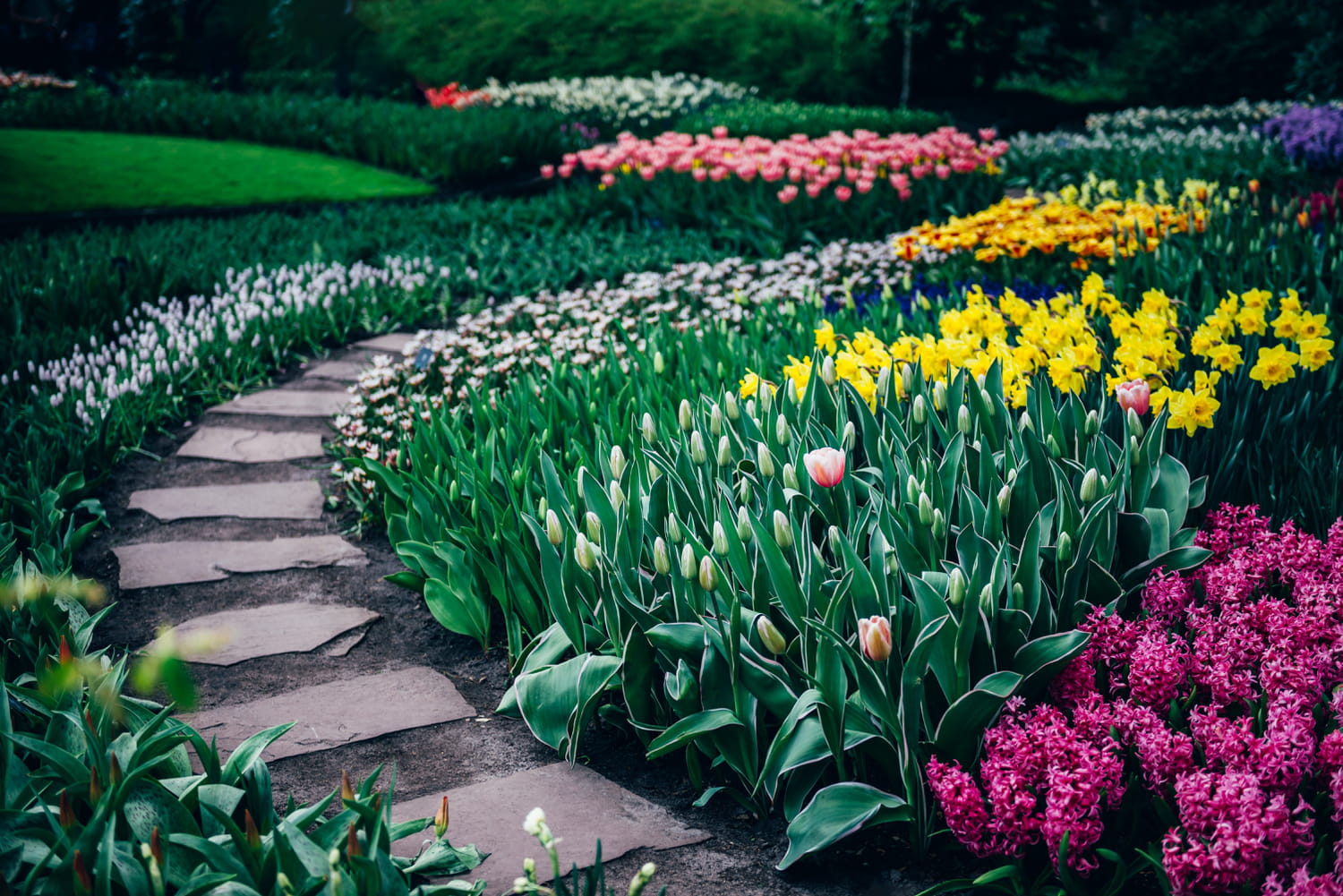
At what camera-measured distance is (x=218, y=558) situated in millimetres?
3201

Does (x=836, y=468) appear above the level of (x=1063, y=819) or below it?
above

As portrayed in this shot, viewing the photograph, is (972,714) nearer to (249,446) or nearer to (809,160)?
(249,446)

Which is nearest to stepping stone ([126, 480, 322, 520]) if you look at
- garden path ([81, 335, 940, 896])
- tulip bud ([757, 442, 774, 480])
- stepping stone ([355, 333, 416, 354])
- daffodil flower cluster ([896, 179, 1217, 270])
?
garden path ([81, 335, 940, 896])

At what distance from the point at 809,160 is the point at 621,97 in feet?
21.6

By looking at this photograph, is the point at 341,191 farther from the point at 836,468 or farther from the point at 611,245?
the point at 836,468

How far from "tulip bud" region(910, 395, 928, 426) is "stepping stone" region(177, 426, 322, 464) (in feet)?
8.20

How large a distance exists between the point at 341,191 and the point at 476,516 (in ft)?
24.0

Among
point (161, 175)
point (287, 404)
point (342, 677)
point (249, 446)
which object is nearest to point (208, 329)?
point (287, 404)

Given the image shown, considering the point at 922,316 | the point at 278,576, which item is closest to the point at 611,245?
the point at 922,316

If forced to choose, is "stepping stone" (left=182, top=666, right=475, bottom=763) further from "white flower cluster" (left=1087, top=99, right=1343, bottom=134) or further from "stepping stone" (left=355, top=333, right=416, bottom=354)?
"white flower cluster" (left=1087, top=99, right=1343, bottom=134)

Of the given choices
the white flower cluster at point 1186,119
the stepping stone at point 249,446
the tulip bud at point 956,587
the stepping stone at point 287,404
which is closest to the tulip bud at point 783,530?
the tulip bud at point 956,587

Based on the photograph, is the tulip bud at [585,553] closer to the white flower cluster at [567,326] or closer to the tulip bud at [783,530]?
the tulip bud at [783,530]

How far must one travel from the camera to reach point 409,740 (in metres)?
2.25

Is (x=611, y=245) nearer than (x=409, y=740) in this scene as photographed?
No
